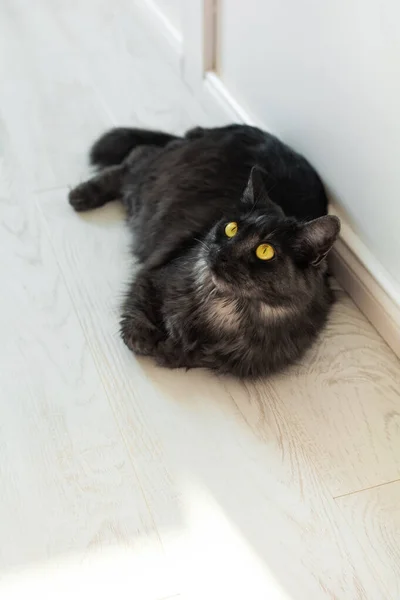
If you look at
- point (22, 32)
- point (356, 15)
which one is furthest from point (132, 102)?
point (356, 15)

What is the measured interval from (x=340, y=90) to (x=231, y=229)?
50 cm

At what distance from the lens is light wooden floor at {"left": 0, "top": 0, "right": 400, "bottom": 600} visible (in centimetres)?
133

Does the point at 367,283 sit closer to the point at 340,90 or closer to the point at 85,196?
the point at 340,90

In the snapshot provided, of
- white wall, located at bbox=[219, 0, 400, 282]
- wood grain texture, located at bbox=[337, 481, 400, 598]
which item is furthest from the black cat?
wood grain texture, located at bbox=[337, 481, 400, 598]

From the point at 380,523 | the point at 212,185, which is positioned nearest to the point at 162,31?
the point at 212,185

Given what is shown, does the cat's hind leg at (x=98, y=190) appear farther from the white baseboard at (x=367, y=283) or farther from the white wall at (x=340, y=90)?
the white baseboard at (x=367, y=283)

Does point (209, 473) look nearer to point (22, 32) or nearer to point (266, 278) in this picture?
point (266, 278)

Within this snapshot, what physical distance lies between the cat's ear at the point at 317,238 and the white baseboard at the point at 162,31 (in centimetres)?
140

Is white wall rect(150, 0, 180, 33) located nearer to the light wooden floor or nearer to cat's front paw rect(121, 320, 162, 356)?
the light wooden floor

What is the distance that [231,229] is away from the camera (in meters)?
1.51

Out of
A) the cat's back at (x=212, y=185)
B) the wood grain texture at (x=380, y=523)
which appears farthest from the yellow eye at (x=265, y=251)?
the wood grain texture at (x=380, y=523)

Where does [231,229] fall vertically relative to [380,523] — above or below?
above

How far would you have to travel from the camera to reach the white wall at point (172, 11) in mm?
2537

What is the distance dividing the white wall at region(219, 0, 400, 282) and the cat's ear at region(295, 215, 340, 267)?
28 centimetres
